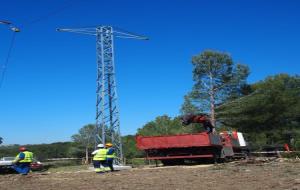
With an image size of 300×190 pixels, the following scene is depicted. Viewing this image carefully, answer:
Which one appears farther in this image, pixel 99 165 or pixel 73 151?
pixel 73 151

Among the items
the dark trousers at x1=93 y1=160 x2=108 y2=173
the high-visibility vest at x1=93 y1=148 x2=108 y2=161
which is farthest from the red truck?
the high-visibility vest at x1=93 y1=148 x2=108 y2=161

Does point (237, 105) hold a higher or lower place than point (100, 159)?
higher

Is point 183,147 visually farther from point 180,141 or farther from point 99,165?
point 99,165

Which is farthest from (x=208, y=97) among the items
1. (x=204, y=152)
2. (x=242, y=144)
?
(x=204, y=152)

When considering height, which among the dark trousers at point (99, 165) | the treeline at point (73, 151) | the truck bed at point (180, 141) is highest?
the treeline at point (73, 151)

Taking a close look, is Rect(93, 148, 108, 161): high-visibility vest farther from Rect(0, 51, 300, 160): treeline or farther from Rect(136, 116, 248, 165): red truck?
Rect(0, 51, 300, 160): treeline

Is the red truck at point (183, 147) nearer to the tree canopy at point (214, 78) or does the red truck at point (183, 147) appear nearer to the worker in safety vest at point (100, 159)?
the worker in safety vest at point (100, 159)

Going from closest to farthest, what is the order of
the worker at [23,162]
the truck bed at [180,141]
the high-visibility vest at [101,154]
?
the high-visibility vest at [101,154]
the worker at [23,162]
the truck bed at [180,141]

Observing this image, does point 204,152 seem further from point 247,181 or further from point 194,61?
point 194,61

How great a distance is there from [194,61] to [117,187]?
4443cm

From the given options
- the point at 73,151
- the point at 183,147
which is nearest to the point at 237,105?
the point at 73,151

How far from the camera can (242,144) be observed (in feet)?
95.7

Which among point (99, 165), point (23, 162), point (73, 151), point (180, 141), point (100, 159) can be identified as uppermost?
point (73, 151)

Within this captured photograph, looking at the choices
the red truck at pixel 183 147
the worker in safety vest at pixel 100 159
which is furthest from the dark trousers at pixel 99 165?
the red truck at pixel 183 147
